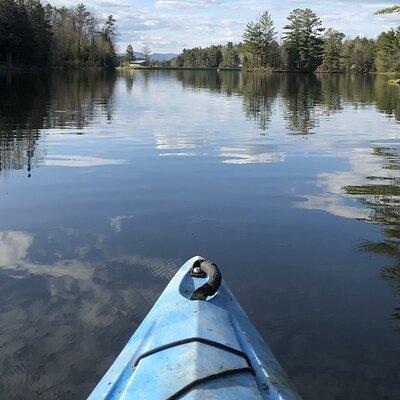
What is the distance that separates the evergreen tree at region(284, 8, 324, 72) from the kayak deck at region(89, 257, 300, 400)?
11056 centimetres

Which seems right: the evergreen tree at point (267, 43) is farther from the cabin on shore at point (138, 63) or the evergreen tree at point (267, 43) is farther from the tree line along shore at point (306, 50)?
the cabin on shore at point (138, 63)

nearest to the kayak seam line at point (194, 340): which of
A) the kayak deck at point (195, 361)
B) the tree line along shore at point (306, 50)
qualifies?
the kayak deck at point (195, 361)

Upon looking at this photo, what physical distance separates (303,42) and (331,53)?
30.0 feet

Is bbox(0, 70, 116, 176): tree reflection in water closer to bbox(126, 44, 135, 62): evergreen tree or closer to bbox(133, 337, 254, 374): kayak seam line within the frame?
bbox(133, 337, 254, 374): kayak seam line

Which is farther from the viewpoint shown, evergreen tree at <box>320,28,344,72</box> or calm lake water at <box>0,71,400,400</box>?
evergreen tree at <box>320,28,344,72</box>

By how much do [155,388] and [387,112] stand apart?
25.8m

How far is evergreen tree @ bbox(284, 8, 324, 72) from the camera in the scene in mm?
107938

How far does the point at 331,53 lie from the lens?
375 ft

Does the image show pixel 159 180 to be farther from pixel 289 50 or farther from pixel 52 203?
pixel 289 50

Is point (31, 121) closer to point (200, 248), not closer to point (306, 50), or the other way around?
point (200, 248)

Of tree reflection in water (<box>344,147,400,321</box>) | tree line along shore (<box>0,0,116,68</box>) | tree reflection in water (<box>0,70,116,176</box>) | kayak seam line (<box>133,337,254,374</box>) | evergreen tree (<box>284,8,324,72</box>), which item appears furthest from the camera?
evergreen tree (<box>284,8,324,72</box>)

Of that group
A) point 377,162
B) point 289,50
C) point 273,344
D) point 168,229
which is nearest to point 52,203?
point 168,229

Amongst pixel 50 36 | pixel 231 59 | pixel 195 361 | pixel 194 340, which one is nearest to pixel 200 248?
pixel 194 340

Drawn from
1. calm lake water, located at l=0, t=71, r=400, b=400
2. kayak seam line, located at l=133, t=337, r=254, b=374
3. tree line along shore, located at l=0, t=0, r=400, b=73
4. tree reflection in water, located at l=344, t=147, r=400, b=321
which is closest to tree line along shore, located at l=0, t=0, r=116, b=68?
tree line along shore, located at l=0, t=0, r=400, b=73
